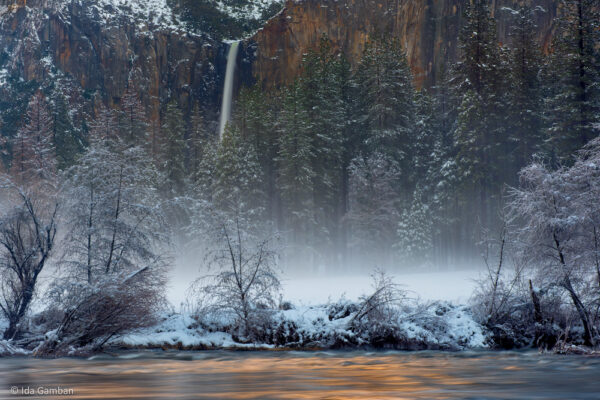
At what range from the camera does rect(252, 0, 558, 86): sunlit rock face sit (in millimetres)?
58719

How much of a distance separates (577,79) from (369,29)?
33.1 meters

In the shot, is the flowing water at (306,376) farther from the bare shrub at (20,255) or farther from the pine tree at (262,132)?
the pine tree at (262,132)

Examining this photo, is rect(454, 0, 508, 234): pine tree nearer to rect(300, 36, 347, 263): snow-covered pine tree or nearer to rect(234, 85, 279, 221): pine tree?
rect(300, 36, 347, 263): snow-covered pine tree

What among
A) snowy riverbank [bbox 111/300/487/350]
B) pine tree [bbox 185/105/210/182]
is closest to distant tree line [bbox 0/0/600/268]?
pine tree [bbox 185/105/210/182]

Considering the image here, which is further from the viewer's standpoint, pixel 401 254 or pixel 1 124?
pixel 1 124

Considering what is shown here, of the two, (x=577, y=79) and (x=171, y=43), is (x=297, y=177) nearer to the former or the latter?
Answer: (x=577, y=79)

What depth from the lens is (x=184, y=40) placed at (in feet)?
234

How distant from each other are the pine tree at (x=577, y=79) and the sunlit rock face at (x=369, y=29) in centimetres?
1814

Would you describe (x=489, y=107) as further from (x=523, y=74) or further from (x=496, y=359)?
(x=496, y=359)

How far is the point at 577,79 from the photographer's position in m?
34.9

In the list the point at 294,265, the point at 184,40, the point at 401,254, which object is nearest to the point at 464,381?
the point at 401,254

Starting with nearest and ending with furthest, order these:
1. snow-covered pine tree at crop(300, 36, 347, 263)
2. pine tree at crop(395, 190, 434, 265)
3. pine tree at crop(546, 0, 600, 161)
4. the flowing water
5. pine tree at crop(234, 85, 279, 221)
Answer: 1. the flowing water
2. pine tree at crop(546, 0, 600, 161)
3. pine tree at crop(395, 190, 434, 265)
4. snow-covered pine tree at crop(300, 36, 347, 263)
5. pine tree at crop(234, 85, 279, 221)

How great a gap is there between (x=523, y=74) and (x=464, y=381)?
32509mm

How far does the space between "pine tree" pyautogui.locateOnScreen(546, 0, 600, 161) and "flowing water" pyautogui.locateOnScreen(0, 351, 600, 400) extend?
2056 cm
